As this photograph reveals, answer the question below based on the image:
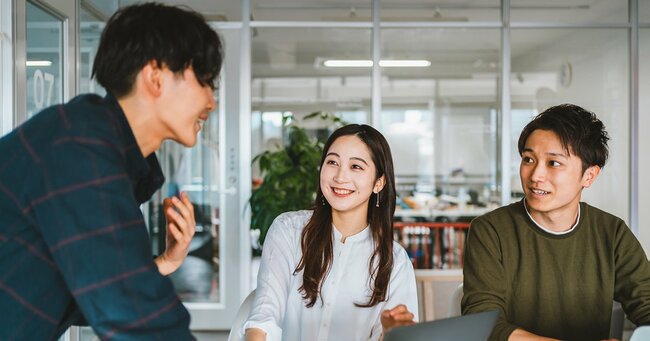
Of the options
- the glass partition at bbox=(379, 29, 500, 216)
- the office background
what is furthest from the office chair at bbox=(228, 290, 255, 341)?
the glass partition at bbox=(379, 29, 500, 216)

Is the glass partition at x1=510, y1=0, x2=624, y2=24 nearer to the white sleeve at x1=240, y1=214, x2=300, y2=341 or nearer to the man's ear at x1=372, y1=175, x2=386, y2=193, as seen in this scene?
Result: the man's ear at x1=372, y1=175, x2=386, y2=193

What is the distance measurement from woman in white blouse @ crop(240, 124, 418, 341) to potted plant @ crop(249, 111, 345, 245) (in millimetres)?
2373

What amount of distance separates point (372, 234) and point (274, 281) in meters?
0.31

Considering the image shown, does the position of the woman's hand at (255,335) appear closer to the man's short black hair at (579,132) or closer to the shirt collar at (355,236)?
the shirt collar at (355,236)

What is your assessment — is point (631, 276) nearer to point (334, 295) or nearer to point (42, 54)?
point (334, 295)

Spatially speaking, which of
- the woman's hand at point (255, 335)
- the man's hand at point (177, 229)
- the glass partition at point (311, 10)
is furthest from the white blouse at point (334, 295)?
the glass partition at point (311, 10)

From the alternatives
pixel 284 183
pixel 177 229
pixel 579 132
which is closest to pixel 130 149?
pixel 177 229

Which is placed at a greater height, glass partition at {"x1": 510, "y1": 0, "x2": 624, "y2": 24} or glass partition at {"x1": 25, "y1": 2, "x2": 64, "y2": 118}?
glass partition at {"x1": 510, "y1": 0, "x2": 624, "y2": 24}

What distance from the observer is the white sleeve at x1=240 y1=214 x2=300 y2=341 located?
5.01 ft

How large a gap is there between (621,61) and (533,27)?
2.51ft

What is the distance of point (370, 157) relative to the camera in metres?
1.79

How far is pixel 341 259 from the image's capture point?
1.71 metres

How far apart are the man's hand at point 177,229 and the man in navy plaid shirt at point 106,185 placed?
106 millimetres

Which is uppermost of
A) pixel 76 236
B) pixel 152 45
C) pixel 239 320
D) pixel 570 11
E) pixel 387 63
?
pixel 387 63
